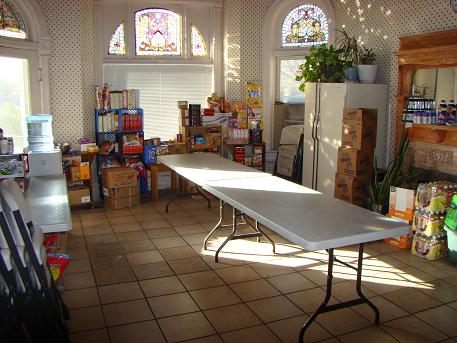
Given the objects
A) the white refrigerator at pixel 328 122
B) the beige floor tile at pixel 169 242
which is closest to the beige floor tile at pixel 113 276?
the beige floor tile at pixel 169 242

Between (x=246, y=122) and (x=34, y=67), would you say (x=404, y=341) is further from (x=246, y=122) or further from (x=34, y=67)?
(x=34, y=67)

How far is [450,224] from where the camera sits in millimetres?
5090

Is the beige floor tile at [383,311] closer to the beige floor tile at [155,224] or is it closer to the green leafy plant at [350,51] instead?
the beige floor tile at [155,224]

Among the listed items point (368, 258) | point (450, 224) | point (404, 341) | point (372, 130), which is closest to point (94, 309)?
point (404, 341)

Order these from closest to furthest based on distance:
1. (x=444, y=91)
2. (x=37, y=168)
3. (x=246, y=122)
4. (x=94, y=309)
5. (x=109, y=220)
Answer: (x=94, y=309) → (x=444, y=91) → (x=37, y=168) → (x=109, y=220) → (x=246, y=122)

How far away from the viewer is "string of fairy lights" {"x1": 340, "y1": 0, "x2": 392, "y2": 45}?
666 cm

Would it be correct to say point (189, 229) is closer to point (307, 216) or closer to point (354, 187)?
point (354, 187)

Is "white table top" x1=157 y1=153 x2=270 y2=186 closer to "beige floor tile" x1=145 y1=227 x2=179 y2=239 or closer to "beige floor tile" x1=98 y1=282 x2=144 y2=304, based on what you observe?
"beige floor tile" x1=145 y1=227 x2=179 y2=239

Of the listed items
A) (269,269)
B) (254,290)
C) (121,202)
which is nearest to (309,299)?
(254,290)

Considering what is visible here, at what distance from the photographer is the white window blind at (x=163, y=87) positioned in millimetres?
8125

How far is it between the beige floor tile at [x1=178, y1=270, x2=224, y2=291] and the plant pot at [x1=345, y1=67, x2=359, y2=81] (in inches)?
136

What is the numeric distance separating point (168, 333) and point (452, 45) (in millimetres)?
4302

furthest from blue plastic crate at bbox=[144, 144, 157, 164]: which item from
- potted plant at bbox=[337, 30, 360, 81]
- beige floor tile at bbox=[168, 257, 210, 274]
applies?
potted plant at bbox=[337, 30, 360, 81]

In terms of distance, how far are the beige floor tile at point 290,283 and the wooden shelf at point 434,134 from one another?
2.44 meters
